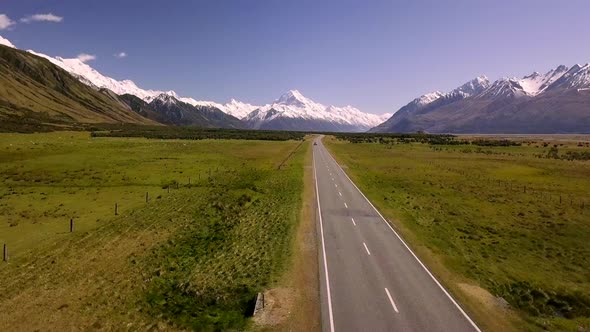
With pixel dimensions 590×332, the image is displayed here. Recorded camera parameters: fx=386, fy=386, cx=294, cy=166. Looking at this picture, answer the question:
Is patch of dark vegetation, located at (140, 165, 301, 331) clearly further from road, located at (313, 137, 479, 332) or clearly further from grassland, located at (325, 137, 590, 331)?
grassland, located at (325, 137, 590, 331)

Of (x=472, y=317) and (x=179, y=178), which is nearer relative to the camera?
(x=472, y=317)

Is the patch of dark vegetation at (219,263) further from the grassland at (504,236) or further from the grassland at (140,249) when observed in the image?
the grassland at (504,236)

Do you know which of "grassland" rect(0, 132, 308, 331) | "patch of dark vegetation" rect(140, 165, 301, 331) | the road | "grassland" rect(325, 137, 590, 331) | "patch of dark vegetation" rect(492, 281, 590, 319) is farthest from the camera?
"grassland" rect(325, 137, 590, 331)

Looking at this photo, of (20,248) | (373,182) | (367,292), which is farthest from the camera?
(373,182)

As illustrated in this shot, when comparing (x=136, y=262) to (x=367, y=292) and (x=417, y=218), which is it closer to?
(x=367, y=292)

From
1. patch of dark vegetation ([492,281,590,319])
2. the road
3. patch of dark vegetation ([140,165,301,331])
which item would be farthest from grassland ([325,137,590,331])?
patch of dark vegetation ([140,165,301,331])

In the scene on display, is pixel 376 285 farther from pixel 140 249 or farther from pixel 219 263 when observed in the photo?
pixel 140 249

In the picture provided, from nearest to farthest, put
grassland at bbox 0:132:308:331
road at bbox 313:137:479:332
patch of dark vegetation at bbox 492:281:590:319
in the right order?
road at bbox 313:137:479:332
grassland at bbox 0:132:308:331
patch of dark vegetation at bbox 492:281:590:319

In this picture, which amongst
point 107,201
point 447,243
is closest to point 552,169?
point 447,243
